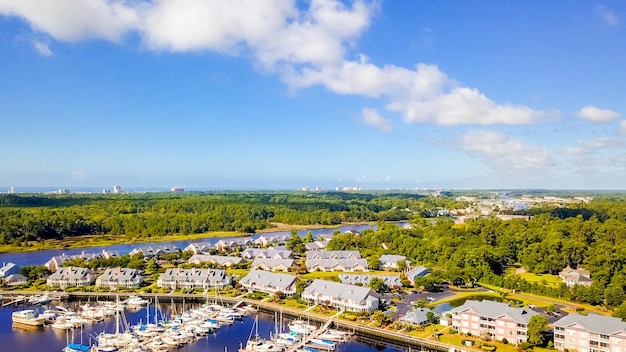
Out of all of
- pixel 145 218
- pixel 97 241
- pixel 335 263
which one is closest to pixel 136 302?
pixel 335 263

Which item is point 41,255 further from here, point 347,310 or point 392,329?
point 392,329

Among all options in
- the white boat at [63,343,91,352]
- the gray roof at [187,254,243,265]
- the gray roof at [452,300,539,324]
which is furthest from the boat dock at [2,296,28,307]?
the gray roof at [452,300,539,324]

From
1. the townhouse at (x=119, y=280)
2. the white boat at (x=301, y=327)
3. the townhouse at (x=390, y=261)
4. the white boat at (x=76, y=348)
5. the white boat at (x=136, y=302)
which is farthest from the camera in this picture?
the townhouse at (x=390, y=261)

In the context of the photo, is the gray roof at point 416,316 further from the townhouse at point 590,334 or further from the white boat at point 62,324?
the white boat at point 62,324

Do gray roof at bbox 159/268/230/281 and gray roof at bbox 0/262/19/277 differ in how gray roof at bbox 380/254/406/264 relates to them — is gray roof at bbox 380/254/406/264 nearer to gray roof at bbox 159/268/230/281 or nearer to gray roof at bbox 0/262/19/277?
gray roof at bbox 159/268/230/281

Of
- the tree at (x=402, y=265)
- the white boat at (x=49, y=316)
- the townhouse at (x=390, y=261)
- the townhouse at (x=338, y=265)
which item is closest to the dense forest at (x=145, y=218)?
the townhouse at (x=338, y=265)

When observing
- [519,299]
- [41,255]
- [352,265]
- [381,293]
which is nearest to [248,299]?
[381,293]

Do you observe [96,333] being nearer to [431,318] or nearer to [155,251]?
[431,318]
